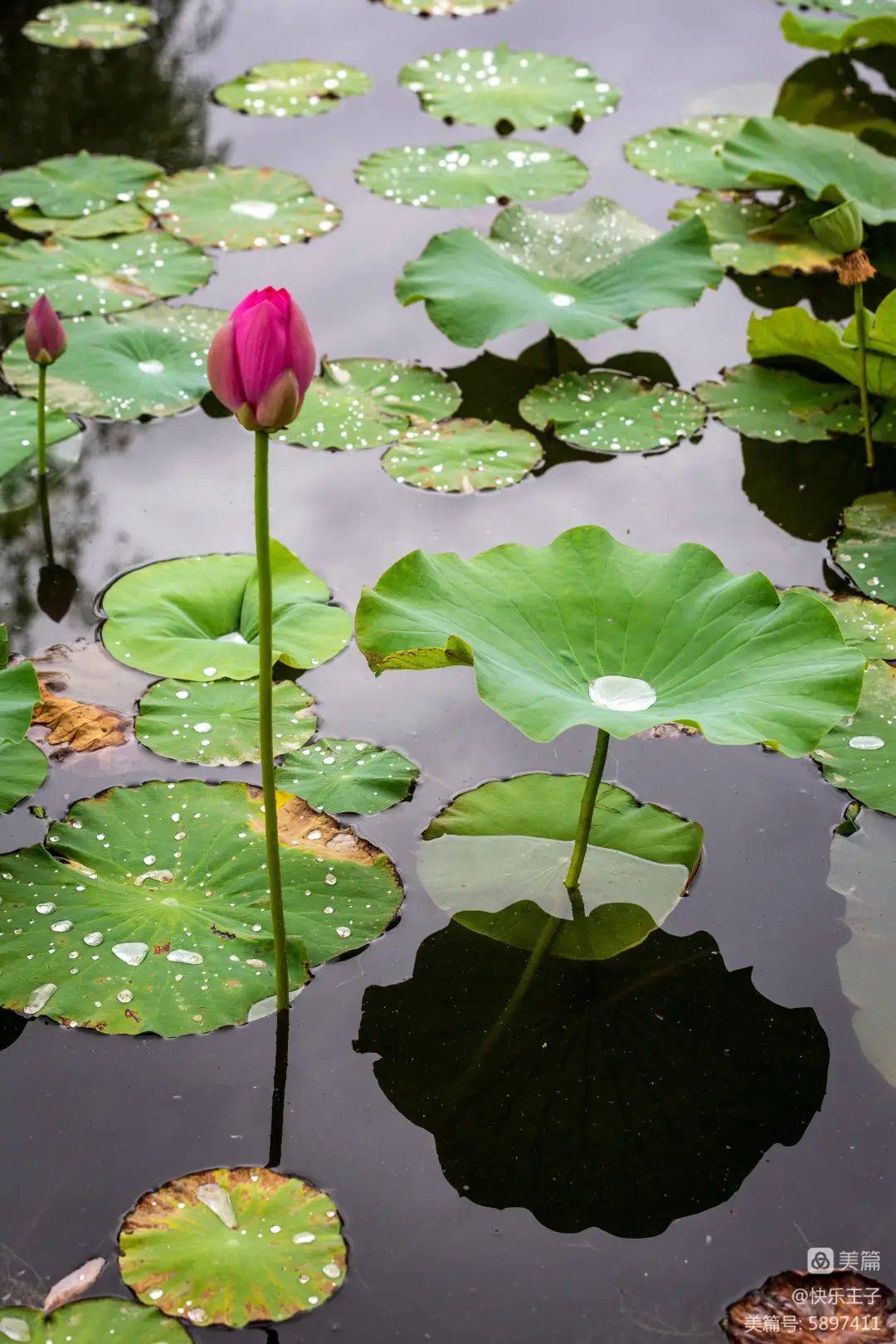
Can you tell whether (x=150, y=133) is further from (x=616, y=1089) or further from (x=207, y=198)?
(x=616, y=1089)

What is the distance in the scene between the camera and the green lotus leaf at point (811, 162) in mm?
3912

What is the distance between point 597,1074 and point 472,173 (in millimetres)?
3226

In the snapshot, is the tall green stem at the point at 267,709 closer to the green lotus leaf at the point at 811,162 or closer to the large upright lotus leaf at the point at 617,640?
the large upright lotus leaf at the point at 617,640

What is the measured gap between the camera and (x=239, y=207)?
4227mm

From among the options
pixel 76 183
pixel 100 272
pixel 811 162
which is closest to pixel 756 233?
pixel 811 162

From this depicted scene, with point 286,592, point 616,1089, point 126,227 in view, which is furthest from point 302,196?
point 616,1089

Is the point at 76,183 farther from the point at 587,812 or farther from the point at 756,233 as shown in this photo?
the point at 587,812

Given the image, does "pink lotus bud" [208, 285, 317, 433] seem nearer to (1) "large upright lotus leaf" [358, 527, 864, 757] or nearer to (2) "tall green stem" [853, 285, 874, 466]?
(1) "large upright lotus leaf" [358, 527, 864, 757]

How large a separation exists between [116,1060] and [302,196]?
10.0 feet

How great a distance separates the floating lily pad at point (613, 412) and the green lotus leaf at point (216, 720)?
112 cm

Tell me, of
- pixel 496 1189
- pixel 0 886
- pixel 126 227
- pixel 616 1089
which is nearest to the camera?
pixel 496 1189

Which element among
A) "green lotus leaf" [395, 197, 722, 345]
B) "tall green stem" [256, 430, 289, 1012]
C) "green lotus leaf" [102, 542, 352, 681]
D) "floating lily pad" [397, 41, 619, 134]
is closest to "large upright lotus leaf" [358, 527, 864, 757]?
"tall green stem" [256, 430, 289, 1012]

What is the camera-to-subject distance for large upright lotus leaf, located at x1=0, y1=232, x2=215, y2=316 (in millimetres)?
3732

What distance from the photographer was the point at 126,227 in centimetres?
410
